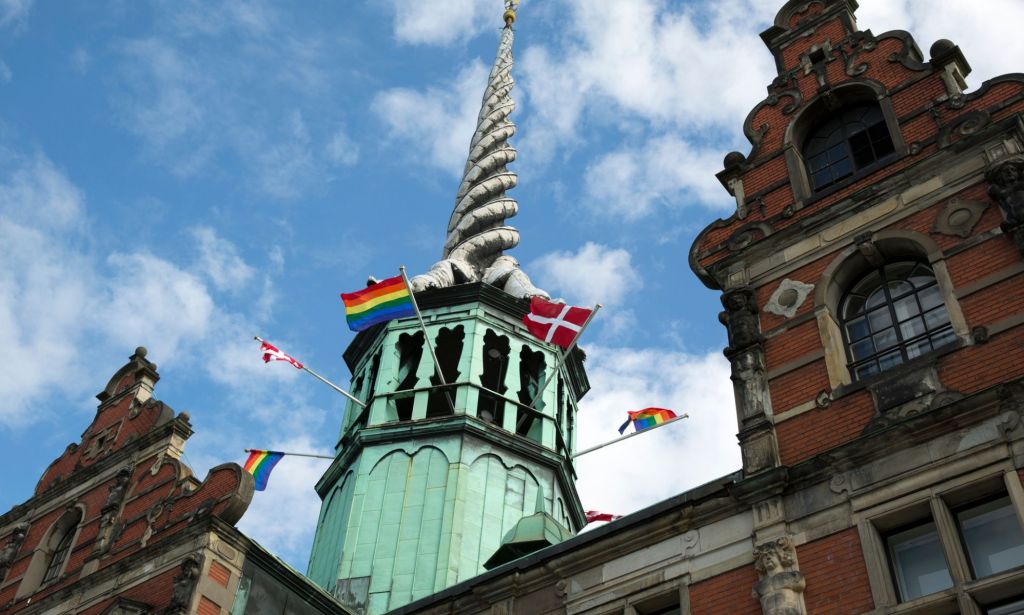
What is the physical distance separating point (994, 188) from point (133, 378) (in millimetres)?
18065

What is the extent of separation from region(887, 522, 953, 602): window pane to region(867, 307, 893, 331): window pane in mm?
3374

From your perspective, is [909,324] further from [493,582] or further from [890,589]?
[493,582]

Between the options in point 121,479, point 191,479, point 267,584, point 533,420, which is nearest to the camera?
point 267,584

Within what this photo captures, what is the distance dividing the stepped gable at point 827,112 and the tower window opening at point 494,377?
13.9m

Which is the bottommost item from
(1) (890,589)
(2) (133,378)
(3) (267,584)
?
(1) (890,589)

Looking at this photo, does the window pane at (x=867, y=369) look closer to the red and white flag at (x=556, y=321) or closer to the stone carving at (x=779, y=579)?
the stone carving at (x=779, y=579)

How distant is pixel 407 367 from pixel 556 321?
24.5 ft

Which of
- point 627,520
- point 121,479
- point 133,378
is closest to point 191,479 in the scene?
point 121,479

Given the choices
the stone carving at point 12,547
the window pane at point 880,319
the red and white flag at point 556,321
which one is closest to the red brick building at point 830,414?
the window pane at point 880,319

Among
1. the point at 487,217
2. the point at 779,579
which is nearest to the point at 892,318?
the point at 779,579

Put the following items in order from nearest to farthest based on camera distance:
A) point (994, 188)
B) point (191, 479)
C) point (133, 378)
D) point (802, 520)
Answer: point (802, 520) → point (994, 188) → point (191, 479) → point (133, 378)

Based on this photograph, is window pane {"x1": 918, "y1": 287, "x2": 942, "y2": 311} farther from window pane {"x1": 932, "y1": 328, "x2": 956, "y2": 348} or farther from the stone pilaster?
the stone pilaster

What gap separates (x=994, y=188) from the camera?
15.7 m

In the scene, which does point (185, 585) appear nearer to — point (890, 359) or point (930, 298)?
point (890, 359)
